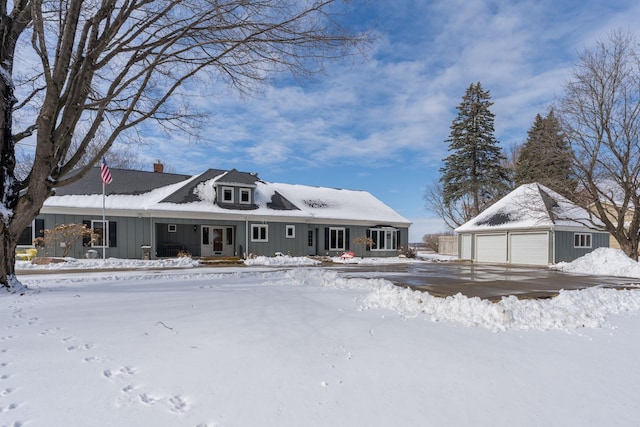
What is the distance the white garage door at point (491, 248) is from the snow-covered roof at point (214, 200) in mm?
5280

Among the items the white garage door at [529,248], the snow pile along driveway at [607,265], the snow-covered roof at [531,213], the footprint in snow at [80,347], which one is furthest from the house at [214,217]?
the footprint in snow at [80,347]

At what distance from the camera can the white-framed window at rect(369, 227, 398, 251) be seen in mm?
24984

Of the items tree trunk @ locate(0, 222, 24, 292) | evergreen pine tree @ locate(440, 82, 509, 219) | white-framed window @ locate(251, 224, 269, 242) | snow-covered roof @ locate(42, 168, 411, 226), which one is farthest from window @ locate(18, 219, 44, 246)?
evergreen pine tree @ locate(440, 82, 509, 219)

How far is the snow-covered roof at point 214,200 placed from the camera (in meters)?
18.5

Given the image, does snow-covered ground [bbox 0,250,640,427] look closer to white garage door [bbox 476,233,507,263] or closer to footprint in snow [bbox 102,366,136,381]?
footprint in snow [bbox 102,366,136,381]

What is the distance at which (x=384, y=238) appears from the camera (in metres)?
25.4

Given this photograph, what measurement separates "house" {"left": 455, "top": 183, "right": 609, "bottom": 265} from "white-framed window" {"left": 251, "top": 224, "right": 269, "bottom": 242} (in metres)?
14.5

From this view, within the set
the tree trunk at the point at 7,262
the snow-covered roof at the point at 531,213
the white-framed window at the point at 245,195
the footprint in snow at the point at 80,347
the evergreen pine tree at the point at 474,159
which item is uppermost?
the evergreen pine tree at the point at 474,159

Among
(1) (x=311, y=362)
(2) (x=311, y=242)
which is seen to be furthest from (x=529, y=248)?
(1) (x=311, y=362)

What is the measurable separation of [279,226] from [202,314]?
1666 centimetres

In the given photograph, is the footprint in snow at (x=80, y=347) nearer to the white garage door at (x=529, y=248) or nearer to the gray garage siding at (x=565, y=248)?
the white garage door at (x=529, y=248)

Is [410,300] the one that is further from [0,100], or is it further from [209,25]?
[0,100]

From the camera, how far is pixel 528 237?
22.3 metres

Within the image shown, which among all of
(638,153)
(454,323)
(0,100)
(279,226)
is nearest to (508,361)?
(454,323)
